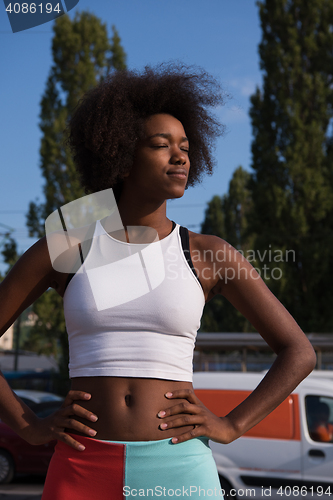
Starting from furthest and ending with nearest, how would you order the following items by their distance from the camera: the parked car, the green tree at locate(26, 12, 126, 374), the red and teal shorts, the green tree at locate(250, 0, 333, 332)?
the green tree at locate(26, 12, 126, 374)
the green tree at locate(250, 0, 333, 332)
the parked car
the red and teal shorts

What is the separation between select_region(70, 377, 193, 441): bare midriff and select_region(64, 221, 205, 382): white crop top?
0.09ft

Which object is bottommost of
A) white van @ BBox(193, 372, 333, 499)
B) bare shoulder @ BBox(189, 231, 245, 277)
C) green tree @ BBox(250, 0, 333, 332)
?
white van @ BBox(193, 372, 333, 499)

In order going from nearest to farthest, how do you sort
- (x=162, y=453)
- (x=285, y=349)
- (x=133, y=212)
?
1. (x=162, y=453)
2. (x=285, y=349)
3. (x=133, y=212)

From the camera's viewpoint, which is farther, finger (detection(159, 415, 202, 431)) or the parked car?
the parked car

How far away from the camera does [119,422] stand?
1.54 m

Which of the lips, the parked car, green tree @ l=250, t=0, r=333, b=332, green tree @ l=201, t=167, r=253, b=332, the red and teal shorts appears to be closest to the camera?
the red and teal shorts

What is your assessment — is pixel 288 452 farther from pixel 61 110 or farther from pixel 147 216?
pixel 61 110

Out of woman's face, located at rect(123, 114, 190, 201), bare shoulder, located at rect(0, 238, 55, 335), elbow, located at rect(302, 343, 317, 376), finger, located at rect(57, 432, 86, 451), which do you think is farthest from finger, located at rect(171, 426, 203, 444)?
woman's face, located at rect(123, 114, 190, 201)

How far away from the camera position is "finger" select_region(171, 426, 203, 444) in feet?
4.98

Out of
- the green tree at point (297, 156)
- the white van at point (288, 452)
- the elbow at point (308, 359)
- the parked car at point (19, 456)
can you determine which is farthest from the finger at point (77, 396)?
the green tree at point (297, 156)

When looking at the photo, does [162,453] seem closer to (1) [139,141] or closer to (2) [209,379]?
(1) [139,141]

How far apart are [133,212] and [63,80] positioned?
22710mm

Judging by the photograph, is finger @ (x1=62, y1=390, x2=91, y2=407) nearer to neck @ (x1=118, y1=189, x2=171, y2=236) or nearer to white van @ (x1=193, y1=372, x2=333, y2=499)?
neck @ (x1=118, y1=189, x2=171, y2=236)

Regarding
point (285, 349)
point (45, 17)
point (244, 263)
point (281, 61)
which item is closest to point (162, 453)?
point (285, 349)
